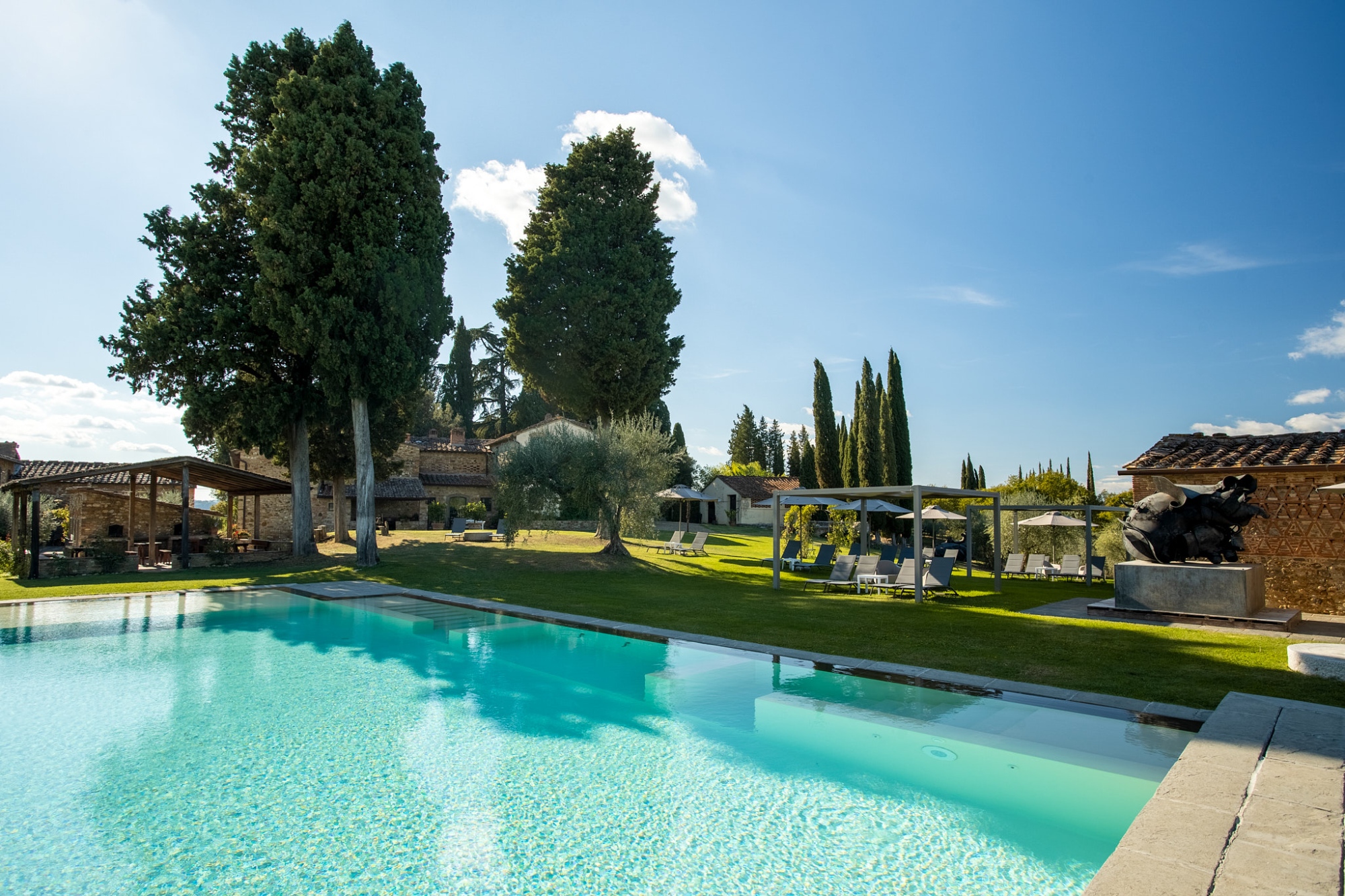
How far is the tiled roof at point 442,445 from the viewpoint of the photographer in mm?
40969

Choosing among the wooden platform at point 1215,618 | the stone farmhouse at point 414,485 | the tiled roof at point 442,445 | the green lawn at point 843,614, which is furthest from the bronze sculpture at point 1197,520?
the tiled roof at point 442,445

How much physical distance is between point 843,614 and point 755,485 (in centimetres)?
3776

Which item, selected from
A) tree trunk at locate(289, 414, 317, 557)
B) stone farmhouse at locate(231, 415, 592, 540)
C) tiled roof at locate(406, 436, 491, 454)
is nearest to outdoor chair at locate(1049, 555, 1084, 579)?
stone farmhouse at locate(231, 415, 592, 540)

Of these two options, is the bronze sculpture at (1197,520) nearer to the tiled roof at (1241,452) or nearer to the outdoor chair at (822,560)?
the tiled roof at (1241,452)

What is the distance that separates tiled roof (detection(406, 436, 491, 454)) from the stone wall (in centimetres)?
3568

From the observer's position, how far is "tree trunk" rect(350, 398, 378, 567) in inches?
752

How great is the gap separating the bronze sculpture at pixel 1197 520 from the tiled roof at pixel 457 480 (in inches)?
1318

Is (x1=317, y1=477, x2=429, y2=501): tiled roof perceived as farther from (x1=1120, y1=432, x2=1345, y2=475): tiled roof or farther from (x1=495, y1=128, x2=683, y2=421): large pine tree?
(x1=1120, y1=432, x2=1345, y2=475): tiled roof

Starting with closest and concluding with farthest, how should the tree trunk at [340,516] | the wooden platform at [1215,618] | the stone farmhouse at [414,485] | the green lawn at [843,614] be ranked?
the green lawn at [843,614] < the wooden platform at [1215,618] < the tree trunk at [340,516] < the stone farmhouse at [414,485]

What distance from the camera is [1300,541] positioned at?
43.7 feet

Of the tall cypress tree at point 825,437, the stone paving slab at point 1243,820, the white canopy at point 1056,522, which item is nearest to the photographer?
the stone paving slab at point 1243,820

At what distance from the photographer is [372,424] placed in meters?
24.7

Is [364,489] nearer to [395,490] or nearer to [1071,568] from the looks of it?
[395,490]

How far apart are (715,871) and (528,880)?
1.07 metres
